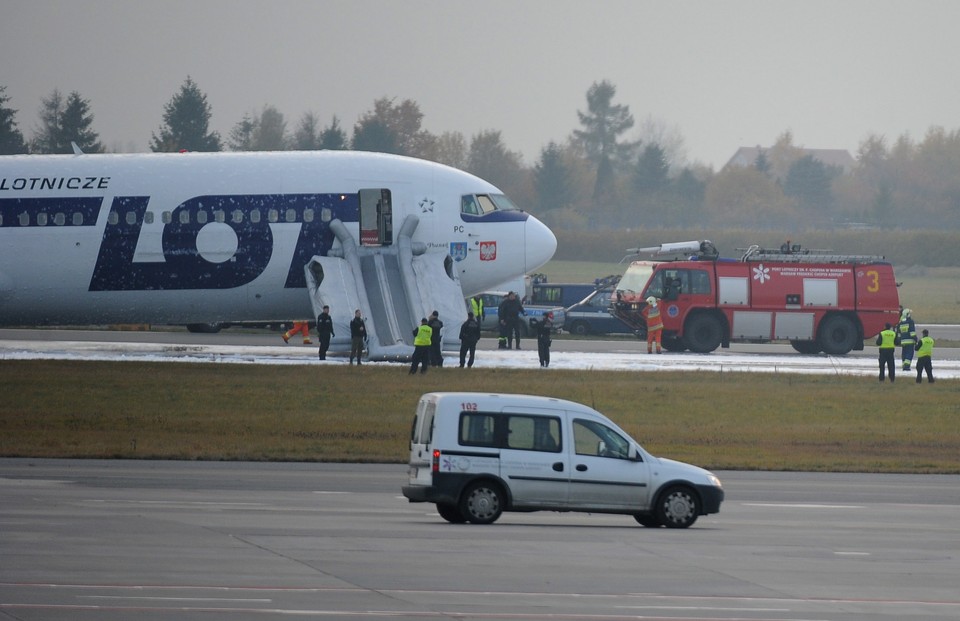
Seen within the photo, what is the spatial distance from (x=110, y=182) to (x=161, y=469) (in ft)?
68.3

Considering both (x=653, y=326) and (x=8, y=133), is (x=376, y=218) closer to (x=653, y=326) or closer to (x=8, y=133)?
(x=653, y=326)

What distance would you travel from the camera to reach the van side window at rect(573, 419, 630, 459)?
63.2ft

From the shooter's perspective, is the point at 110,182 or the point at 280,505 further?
the point at 110,182

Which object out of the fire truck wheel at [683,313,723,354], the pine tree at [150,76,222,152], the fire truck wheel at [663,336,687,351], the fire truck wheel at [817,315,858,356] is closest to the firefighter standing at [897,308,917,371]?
the fire truck wheel at [817,315,858,356]

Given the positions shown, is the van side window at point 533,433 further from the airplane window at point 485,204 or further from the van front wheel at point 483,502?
the airplane window at point 485,204

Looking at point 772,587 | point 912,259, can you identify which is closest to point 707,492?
point 772,587

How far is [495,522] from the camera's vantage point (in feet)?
64.0

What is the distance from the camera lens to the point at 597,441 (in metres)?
19.3

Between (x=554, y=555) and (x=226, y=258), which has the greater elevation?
(x=226, y=258)

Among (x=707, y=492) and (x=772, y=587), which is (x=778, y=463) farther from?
(x=772, y=587)

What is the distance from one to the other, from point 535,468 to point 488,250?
26.4 meters

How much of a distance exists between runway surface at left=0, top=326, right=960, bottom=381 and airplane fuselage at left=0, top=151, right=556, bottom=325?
1.83m

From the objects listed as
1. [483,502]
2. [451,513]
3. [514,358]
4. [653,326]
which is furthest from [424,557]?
[653,326]

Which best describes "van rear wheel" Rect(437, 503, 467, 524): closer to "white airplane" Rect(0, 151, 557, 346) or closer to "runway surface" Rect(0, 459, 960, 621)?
"runway surface" Rect(0, 459, 960, 621)
